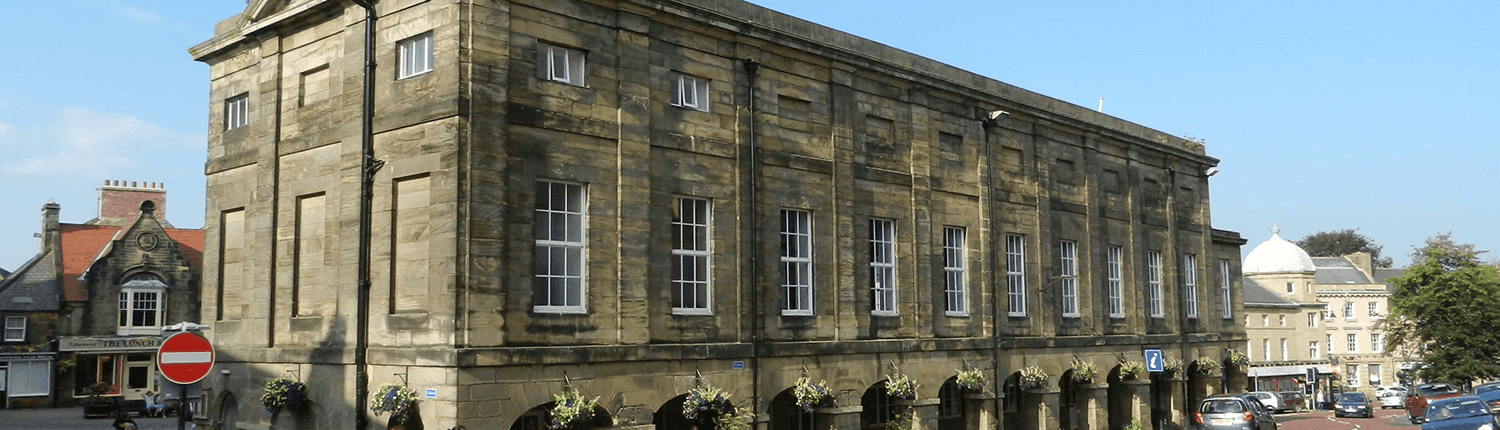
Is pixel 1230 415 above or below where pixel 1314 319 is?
below

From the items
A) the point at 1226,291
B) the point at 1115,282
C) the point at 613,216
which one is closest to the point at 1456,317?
the point at 1226,291

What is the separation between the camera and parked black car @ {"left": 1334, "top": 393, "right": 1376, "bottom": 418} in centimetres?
4775

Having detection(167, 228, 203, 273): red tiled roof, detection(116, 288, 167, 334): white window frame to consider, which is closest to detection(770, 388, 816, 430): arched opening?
detection(116, 288, 167, 334): white window frame

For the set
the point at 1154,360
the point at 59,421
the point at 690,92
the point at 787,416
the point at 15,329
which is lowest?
the point at 59,421

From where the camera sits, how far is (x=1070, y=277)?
102ft

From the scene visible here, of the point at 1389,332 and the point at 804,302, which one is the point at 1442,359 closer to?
the point at 1389,332

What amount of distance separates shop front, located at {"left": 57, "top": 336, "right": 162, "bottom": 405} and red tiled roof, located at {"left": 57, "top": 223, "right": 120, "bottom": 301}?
8.27 ft

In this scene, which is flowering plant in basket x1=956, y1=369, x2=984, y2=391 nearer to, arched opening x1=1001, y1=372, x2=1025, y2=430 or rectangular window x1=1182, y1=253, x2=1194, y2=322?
arched opening x1=1001, y1=372, x2=1025, y2=430

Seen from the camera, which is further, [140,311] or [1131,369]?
[140,311]

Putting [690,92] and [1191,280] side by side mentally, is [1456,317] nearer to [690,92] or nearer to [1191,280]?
[1191,280]

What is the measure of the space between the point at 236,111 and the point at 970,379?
15978mm

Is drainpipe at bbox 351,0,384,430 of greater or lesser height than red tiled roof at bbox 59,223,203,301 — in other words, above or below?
below

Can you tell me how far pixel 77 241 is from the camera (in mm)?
52031

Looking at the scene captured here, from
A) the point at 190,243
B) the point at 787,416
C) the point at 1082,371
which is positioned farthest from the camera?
the point at 190,243
